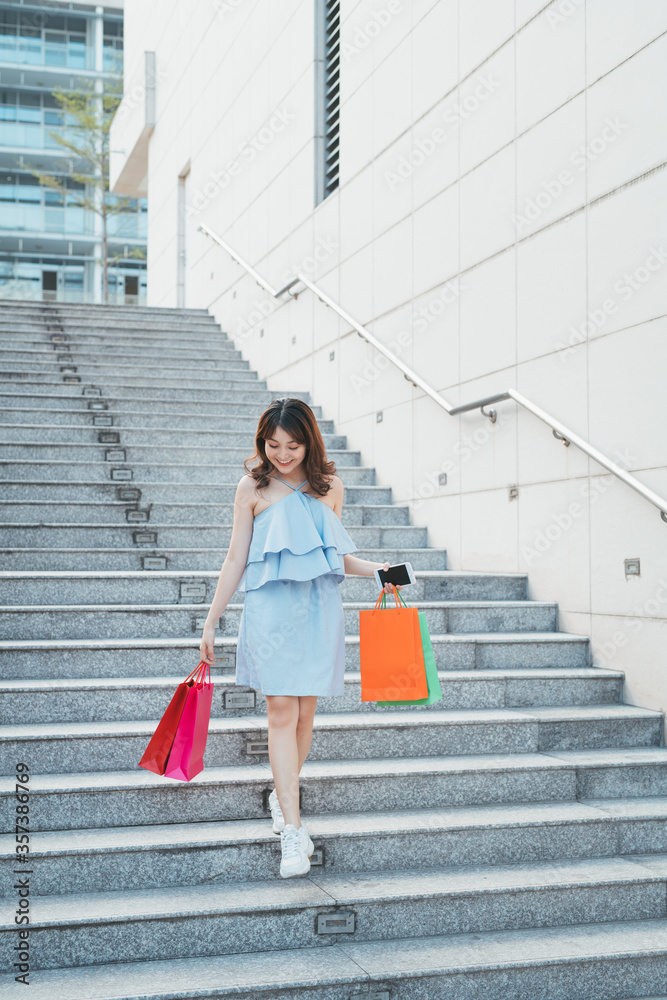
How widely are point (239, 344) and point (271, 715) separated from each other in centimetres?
782

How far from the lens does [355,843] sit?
3307 millimetres

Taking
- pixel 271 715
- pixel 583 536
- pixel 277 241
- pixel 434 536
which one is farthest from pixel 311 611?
pixel 277 241

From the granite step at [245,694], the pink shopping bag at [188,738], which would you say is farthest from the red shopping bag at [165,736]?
the granite step at [245,694]

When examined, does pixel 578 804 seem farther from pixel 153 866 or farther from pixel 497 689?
pixel 153 866

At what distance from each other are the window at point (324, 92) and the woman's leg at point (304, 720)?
6.16 m

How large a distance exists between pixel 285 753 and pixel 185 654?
50.4 inches

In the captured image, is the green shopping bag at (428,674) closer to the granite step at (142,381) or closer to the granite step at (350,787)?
the granite step at (350,787)

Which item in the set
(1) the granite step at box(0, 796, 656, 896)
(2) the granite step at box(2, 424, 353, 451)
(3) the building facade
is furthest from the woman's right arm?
(3) the building facade

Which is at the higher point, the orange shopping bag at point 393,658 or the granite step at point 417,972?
the orange shopping bag at point 393,658

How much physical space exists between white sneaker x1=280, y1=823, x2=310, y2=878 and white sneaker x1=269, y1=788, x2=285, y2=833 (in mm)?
95

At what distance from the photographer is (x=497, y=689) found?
4.33 meters

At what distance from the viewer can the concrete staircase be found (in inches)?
114

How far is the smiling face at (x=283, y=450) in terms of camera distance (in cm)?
308

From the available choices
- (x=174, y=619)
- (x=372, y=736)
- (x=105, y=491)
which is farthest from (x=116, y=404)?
(x=372, y=736)
